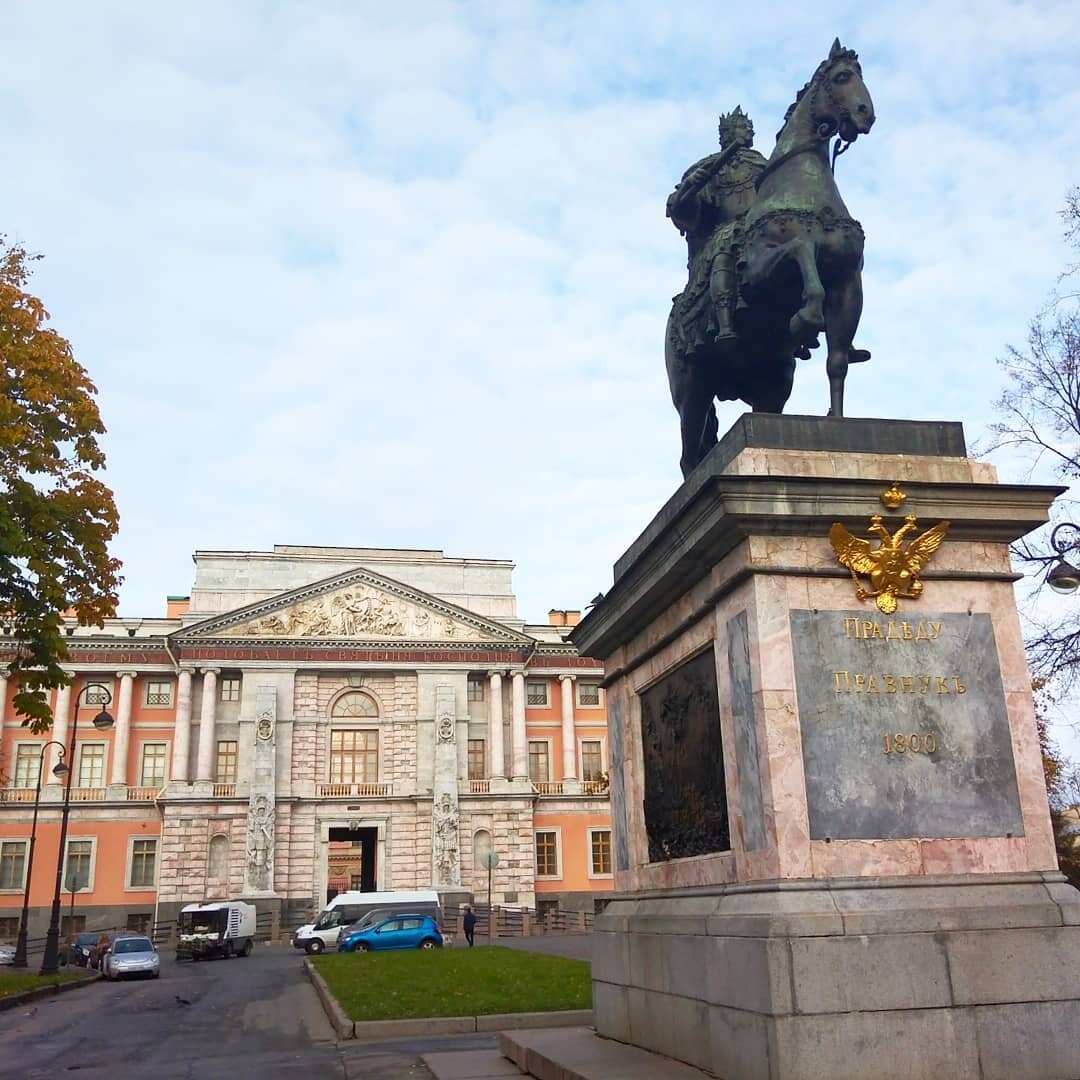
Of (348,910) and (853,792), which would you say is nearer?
(853,792)

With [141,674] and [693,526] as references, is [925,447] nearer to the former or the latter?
[693,526]

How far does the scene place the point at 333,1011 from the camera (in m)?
16.3

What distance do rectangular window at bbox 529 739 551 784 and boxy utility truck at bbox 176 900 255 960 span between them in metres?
19.7

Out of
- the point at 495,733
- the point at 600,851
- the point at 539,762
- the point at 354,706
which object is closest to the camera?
the point at 354,706

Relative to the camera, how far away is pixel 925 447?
21.9ft

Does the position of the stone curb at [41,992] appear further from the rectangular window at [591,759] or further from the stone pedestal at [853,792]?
the rectangular window at [591,759]

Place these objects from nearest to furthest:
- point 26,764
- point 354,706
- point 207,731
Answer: point 207,731 < point 26,764 < point 354,706

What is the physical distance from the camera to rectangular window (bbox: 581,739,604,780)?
5844 centimetres

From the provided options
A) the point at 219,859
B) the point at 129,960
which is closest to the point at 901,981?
the point at 129,960

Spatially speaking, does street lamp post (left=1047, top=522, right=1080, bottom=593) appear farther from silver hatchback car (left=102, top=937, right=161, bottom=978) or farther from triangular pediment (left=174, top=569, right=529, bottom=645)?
triangular pediment (left=174, top=569, right=529, bottom=645)

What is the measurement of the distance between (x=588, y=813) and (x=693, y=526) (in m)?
52.3

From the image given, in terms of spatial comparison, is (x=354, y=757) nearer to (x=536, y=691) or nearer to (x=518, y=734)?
(x=518, y=734)

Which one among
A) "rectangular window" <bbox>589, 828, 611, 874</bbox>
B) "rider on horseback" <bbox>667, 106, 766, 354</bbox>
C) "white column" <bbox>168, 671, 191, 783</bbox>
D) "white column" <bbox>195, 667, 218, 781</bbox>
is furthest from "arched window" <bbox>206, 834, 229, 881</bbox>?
"rider on horseback" <bbox>667, 106, 766, 354</bbox>

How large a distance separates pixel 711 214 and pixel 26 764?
5341 cm
